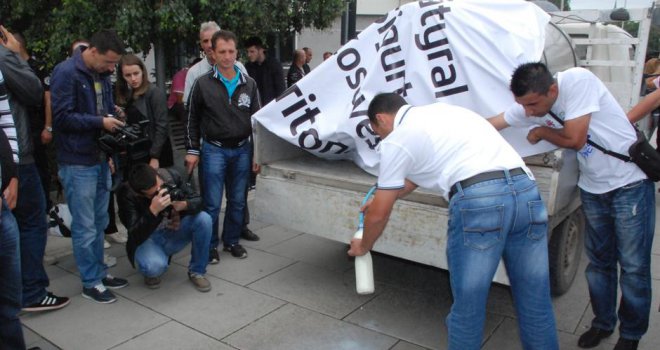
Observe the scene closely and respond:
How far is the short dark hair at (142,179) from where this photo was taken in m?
3.78

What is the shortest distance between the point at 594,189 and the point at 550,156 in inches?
15.0

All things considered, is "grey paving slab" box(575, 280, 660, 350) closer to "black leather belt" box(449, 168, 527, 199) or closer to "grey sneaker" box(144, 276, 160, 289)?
"black leather belt" box(449, 168, 527, 199)

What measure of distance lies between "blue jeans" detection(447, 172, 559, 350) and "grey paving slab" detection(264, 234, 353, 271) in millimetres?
2002

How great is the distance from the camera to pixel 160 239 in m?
4.13

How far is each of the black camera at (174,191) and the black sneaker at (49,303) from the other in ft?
3.31

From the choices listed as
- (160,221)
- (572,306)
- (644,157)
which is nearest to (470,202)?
(644,157)

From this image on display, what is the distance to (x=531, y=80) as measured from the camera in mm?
2730

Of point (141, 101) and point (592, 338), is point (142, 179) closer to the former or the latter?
point (141, 101)

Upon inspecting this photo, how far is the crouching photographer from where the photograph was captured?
3819 millimetres

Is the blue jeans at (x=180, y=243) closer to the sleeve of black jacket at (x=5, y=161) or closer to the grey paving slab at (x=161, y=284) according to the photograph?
the grey paving slab at (x=161, y=284)

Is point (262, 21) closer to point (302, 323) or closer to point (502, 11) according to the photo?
point (502, 11)

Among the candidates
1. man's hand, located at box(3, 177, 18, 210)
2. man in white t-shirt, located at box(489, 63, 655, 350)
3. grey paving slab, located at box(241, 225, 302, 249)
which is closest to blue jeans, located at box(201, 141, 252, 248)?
grey paving slab, located at box(241, 225, 302, 249)

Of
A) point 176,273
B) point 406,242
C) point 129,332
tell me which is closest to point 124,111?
point 176,273

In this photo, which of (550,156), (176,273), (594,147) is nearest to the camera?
(594,147)
